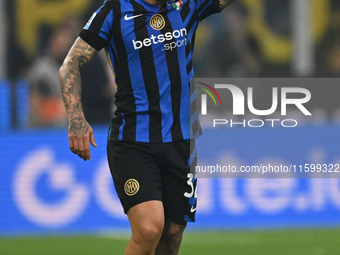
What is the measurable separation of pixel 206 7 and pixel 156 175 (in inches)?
43.4

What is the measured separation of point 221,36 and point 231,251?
3.33 meters

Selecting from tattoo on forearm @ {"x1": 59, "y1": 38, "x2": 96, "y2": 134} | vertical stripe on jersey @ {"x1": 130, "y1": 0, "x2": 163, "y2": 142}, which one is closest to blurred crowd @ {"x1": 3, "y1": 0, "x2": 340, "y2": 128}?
tattoo on forearm @ {"x1": 59, "y1": 38, "x2": 96, "y2": 134}

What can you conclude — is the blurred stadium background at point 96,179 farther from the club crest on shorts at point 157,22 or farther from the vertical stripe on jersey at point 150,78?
the club crest on shorts at point 157,22

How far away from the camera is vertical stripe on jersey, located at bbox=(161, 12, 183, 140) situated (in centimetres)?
489

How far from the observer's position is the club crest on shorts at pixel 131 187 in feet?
15.6

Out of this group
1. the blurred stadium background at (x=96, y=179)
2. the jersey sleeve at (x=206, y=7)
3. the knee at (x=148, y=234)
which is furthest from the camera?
the blurred stadium background at (x=96, y=179)

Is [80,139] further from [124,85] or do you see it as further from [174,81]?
[174,81]

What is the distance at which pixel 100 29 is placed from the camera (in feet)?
15.8

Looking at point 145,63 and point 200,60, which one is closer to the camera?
point 145,63

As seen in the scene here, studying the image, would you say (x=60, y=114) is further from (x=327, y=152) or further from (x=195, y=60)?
(x=327, y=152)

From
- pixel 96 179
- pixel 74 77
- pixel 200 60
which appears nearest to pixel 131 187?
pixel 74 77

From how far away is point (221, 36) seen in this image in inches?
386

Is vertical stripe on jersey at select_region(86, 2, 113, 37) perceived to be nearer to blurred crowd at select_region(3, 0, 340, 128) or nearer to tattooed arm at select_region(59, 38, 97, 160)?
tattooed arm at select_region(59, 38, 97, 160)

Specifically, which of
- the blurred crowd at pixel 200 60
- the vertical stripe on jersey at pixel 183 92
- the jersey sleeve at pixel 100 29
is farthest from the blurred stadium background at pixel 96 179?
the jersey sleeve at pixel 100 29
